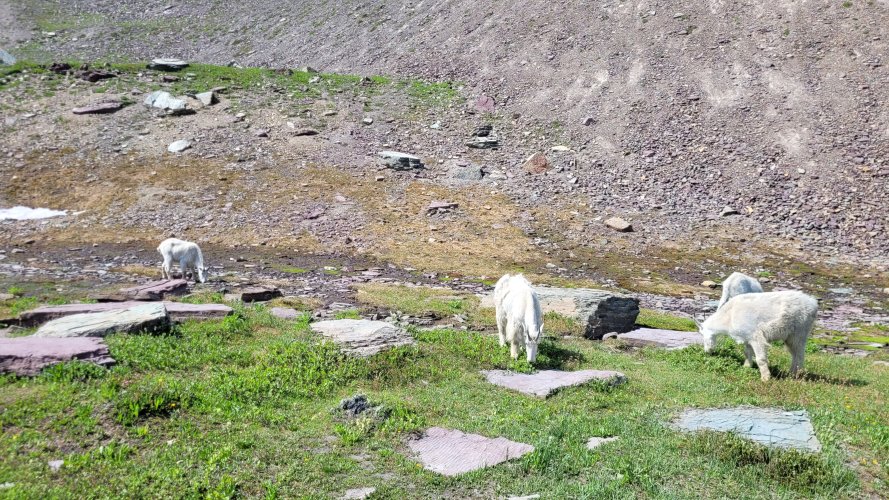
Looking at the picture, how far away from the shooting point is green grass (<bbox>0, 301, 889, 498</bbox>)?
26.8ft

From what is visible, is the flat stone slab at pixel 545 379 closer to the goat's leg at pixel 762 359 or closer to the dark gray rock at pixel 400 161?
the goat's leg at pixel 762 359

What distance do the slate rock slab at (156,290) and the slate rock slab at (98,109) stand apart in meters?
24.9

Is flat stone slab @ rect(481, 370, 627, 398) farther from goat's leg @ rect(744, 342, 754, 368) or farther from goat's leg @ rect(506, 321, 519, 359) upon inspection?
goat's leg @ rect(744, 342, 754, 368)

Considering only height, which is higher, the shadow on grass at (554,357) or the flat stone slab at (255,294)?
the flat stone slab at (255,294)

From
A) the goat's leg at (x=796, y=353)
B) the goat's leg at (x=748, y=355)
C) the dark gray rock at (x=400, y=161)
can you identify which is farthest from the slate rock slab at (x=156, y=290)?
the dark gray rock at (x=400, y=161)

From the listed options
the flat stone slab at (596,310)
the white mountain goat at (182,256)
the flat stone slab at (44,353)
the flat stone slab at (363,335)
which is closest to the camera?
the flat stone slab at (44,353)

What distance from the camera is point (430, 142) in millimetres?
39938

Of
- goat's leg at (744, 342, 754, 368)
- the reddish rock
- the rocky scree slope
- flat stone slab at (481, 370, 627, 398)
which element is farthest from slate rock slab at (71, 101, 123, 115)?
goat's leg at (744, 342, 754, 368)

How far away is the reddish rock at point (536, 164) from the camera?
123 ft

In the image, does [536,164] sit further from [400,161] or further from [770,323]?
[770,323]

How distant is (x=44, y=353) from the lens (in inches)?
429

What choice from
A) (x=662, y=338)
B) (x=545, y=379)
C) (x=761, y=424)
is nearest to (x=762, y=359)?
(x=761, y=424)

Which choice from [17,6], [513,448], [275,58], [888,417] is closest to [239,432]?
[513,448]

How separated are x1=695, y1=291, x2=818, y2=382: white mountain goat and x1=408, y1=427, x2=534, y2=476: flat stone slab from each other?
6741 mm
